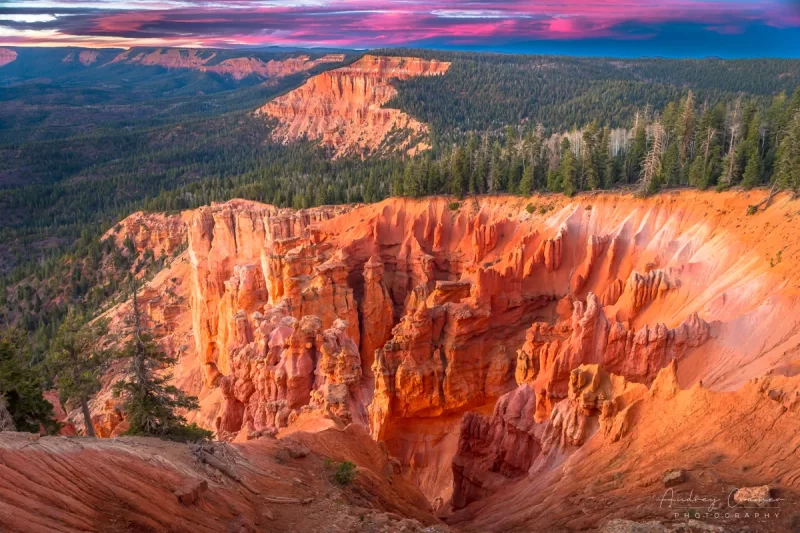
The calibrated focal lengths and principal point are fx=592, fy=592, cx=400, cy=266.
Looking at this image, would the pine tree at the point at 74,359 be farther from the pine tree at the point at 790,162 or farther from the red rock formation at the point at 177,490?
the pine tree at the point at 790,162

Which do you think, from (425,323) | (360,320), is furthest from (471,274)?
(425,323)

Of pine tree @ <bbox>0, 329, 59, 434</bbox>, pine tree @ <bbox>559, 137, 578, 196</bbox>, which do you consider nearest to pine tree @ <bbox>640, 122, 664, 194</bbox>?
pine tree @ <bbox>559, 137, 578, 196</bbox>

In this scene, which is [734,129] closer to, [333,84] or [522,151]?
[522,151]

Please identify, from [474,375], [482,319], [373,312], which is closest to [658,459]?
[474,375]

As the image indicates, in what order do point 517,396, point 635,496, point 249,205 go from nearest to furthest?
1. point 635,496
2. point 517,396
3. point 249,205

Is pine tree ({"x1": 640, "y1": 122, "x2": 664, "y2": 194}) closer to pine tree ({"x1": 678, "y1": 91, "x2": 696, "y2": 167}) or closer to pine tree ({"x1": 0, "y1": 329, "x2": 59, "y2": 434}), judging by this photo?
pine tree ({"x1": 678, "y1": 91, "x2": 696, "y2": 167})

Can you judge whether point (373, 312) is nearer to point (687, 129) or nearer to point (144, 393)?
point (144, 393)
